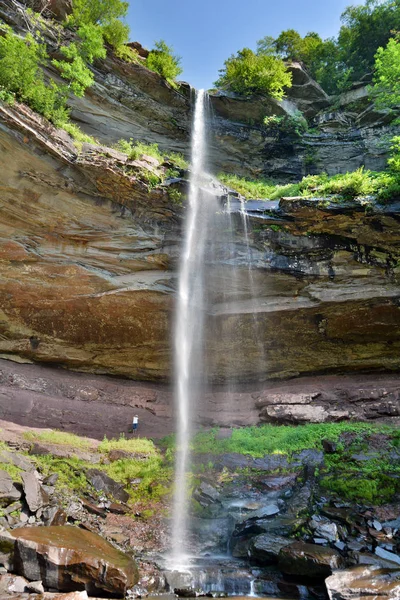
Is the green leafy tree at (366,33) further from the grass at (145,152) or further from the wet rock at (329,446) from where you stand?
the wet rock at (329,446)

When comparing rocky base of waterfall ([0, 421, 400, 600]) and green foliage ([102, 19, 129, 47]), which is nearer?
rocky base of waterfall ([0, 421, 400, 600])

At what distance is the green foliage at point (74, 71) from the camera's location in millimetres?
14109

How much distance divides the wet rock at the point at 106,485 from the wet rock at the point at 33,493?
63.5 inches

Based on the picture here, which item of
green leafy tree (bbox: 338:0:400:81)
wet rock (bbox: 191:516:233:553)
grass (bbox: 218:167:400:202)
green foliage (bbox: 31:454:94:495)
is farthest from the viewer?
green leafy tree (bbox: 338:0:400:81)

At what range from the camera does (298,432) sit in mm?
11875

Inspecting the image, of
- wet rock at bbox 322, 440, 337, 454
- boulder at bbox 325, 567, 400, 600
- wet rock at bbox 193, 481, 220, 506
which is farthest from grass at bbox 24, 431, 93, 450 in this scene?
boulder at bbox 325, 567, 400, 600

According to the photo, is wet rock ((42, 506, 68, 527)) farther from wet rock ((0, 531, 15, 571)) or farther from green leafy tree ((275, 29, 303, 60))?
green leafy tree ((275, 29, 303, 60))

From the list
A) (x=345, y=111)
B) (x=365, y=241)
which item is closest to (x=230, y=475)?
(x=365, y=241)

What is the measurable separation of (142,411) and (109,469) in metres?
4.42

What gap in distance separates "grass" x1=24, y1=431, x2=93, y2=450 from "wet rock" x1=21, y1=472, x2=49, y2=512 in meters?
3.34

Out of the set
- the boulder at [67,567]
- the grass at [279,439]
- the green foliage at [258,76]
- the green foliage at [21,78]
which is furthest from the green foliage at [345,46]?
the boulder at [67,567]

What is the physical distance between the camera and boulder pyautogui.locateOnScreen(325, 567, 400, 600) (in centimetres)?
488

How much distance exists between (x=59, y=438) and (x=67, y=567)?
6.18 meters

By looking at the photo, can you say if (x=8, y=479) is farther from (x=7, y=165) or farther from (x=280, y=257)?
(x=280, y=257)
